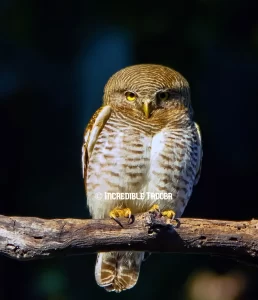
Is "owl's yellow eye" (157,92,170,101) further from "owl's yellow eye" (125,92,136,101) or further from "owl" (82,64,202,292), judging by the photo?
"owl's yellow eye" (125,92,136,101)

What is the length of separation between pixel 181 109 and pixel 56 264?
205 cm

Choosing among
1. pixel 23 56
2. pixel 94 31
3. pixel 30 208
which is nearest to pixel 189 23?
pixel 94 31

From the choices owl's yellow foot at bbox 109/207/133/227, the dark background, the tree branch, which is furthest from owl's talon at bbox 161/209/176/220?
the dark background

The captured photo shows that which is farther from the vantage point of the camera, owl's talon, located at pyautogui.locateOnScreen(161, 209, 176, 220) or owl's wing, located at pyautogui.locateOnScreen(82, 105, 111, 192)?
owl's wing, located at pyautogui.locateOnScreen(82, 105, 111, 192)

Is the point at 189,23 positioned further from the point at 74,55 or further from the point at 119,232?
the point at 119,232

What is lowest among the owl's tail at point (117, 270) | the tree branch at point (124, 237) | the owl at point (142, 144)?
the owl's tail at point (117, 270)

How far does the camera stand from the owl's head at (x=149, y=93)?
11.8 feet

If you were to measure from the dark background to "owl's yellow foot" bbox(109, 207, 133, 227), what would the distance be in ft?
5.35

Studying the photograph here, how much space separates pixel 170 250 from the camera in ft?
10.4

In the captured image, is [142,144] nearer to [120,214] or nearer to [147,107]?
[147,107]

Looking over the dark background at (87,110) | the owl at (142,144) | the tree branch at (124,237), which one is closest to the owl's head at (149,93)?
the owl at (142,144)

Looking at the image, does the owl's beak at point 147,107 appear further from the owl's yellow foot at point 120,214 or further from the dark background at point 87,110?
the dark background at point 87,110

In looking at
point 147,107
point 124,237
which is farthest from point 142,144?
point 124,237

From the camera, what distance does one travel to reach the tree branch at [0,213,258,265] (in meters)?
2.99
